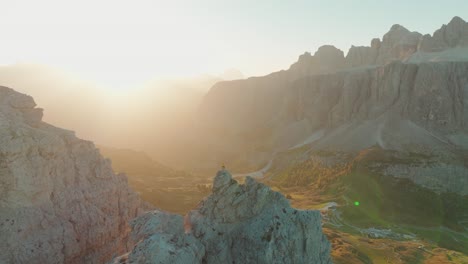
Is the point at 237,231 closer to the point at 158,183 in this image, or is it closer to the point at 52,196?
the point at 52,196

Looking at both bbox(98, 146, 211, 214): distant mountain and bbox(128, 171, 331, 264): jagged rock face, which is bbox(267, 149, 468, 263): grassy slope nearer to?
bbox(98, 146, 211, 214): distant mountain

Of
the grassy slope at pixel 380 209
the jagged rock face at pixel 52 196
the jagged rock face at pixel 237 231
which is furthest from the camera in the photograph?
the grassy slope at pixel 380 209

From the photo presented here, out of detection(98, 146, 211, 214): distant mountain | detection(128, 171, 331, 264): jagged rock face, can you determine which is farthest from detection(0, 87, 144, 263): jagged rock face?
detection(98, 146, 211, 214): distant mountain

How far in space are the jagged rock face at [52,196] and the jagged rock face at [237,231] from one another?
20.8 feet

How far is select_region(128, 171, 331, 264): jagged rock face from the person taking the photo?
2872 cm

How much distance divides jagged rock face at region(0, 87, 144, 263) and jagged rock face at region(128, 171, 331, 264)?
6.35 meters

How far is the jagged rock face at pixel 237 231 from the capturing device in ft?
94.2

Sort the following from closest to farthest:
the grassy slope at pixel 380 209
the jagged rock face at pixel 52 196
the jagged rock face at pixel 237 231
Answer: the jagged rock face at pixel 237 231 < the jagged rock face at pixel 52 196 < the grassy slope at pixel 380 209

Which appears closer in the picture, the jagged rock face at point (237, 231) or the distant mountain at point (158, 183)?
the jagged rock face at point (237, 231)

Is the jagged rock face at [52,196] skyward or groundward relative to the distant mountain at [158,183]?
skyward

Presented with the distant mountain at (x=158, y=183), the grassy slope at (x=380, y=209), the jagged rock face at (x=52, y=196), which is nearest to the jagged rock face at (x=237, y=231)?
the jagged rock face at (x=52, y=196)

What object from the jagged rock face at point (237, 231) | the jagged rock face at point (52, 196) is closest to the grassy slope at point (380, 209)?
the jagged rock face at point (237, 231)

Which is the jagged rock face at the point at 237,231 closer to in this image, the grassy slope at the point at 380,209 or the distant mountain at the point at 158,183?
the grassy slope at the point at 380,209

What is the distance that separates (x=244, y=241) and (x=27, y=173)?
57.4 feet
